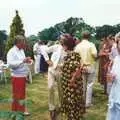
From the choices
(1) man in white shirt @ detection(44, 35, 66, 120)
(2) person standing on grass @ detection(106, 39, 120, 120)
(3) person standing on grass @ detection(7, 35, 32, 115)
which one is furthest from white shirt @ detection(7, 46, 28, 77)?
(2) person standing on grass @ detection(106, 39, 120, 120)

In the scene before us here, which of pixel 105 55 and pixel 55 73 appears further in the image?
pixel 105 55

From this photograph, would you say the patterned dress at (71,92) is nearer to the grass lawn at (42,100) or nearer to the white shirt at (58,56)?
the white shirt at (58,56)

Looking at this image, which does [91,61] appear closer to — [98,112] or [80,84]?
[98,112]

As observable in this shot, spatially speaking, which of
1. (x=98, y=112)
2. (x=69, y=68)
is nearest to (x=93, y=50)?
(x=98, y=112)

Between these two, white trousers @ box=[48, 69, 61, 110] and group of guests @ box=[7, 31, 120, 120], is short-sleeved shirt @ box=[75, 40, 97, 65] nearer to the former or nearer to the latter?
group of guests @ box=[7, 31, 120, 120]

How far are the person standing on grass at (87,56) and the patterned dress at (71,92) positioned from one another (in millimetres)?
2511

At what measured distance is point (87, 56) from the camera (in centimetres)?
1207

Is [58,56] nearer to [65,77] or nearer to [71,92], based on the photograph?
[65,77]

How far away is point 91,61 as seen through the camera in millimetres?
12195

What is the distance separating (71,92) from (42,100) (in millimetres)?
5187

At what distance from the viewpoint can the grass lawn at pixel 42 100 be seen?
11.9 meters

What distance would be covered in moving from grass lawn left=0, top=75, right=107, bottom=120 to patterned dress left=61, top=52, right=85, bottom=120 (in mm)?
880

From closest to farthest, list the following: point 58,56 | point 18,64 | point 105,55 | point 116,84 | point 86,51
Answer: point 116,84, point 58,56, point 18,64, point 86,51, point 105,55

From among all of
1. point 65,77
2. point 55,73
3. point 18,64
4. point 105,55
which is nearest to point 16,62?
point 18,64
